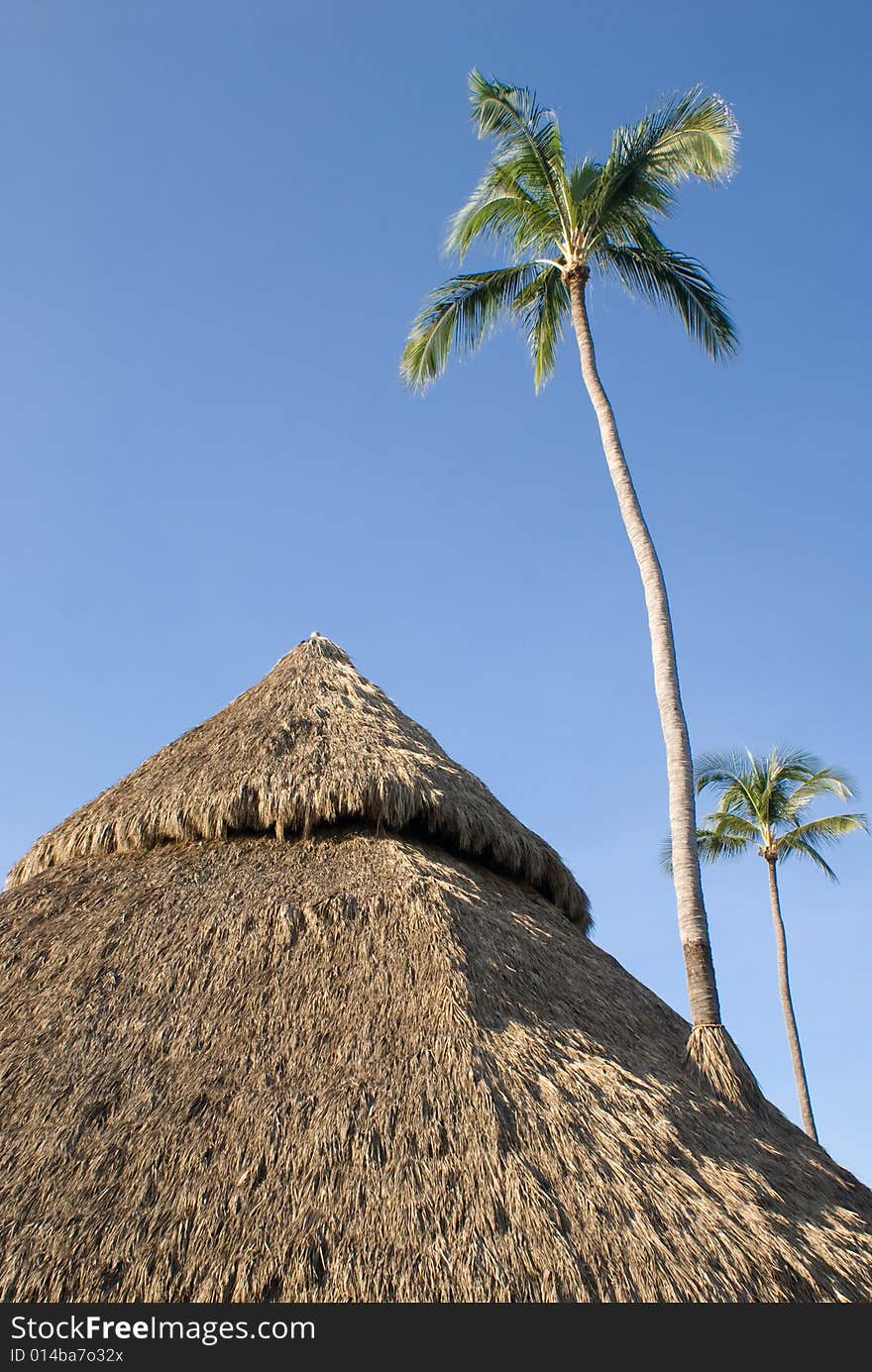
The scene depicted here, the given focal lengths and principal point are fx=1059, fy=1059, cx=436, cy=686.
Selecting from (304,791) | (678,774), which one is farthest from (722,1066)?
(304,791)

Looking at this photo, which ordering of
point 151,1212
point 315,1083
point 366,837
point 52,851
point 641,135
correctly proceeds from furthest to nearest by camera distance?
1. point 641,135
2. point 52,851
3. point 366,837
4. point 315,1083
5. point 151,1212

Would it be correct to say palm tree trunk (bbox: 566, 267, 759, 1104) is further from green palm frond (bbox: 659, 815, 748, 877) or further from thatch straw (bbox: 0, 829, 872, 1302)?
green palm frond (bbox: 659, 815, 748, 877)

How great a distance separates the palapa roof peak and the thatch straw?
1.29 feet

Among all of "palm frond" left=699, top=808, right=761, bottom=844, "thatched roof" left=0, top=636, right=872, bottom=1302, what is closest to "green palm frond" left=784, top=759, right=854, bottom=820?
"palm frond" left=699, top=808, right=761, bottom=844

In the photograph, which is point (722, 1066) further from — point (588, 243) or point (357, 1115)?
point (588, 243)

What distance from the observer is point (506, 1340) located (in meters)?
5.61

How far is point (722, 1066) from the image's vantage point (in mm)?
8680

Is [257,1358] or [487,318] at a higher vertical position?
[487,318]

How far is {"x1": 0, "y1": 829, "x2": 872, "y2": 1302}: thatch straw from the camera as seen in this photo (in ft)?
19.0

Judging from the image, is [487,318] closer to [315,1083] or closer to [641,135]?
[641,135]

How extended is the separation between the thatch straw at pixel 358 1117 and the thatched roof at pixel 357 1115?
0.02 m

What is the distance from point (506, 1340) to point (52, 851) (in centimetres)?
627

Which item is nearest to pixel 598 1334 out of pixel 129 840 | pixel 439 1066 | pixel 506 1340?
→ pixel 506 1340

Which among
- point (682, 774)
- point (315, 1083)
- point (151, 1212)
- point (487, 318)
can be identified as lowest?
point (151, 1212)
